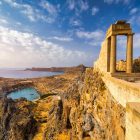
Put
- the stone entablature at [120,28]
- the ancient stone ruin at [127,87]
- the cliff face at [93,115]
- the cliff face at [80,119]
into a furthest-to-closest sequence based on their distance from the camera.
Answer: the stone entablature at [120,28] → the cliff face at [80,119] → the cliff face at [93,115] → the ancient stone ruin at [127,87]

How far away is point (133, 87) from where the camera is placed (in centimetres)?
1090

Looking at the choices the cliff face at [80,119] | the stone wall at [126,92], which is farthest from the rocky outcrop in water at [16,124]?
the stone wall at [126,92]

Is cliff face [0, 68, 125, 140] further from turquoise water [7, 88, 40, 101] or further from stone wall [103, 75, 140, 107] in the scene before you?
turquoise water [7, 88, 40, 101]

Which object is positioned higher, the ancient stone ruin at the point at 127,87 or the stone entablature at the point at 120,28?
the stone entablature at the point at 120,28

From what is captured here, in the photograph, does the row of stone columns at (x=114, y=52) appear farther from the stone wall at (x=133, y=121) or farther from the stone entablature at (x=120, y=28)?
the stone wall at (x=133, y=121)

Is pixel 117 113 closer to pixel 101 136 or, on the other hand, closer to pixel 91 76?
pixel 101 136

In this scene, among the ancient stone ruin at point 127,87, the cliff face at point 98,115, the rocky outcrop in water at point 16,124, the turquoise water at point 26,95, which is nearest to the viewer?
the ancient stone ruin at point 127,87

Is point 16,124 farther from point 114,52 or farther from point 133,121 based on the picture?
point 133,121

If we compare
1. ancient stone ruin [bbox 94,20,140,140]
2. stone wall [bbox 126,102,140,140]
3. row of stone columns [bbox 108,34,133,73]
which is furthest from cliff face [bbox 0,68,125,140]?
stone wall [bbox 126,102,140,140]

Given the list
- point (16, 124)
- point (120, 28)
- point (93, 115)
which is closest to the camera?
point (120, 28)

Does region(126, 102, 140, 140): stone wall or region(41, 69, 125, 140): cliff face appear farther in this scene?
region(41, 69, 125, 140): cliff face

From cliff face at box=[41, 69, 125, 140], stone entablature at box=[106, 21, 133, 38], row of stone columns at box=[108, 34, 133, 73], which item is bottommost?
cliff face at box=[41, 69, 125, 140]

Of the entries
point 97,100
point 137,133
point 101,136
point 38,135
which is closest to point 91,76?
point 97,100

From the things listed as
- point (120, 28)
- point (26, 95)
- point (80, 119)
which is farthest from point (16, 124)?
point (26, 95)
